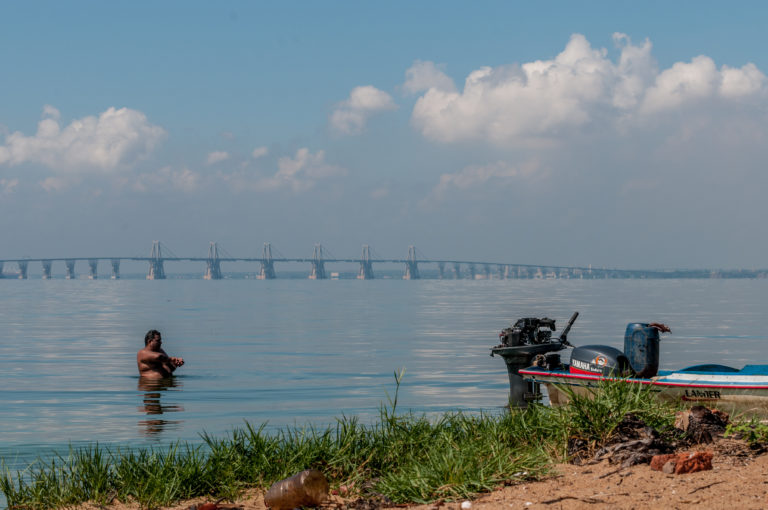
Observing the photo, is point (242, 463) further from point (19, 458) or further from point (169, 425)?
point (169, 425)

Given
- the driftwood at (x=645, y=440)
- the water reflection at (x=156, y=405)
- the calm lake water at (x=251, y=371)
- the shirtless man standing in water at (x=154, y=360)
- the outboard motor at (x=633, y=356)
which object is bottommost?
the calm lake water at (x=251, y=371)

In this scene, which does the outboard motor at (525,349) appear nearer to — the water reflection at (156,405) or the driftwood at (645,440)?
the driftwood at (645,440)

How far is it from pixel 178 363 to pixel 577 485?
44.8ft

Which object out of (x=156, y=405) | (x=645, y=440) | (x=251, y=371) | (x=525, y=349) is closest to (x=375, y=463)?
(x=645, y=440)

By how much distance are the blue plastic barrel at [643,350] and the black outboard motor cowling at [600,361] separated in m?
0.14

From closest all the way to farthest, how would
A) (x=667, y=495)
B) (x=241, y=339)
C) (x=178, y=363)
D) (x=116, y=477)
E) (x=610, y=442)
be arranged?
1. (x=667, y=495)
2. (x=610, y=442)
3. (x=116, y=477)
4. (x=178, y=363)
5. (x=241, y=339)

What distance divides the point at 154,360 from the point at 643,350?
42.6 feet

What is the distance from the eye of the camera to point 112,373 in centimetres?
2738

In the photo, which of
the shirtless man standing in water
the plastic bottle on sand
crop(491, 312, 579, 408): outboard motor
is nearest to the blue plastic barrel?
crop(491, 312, 579, 408): outboard motor

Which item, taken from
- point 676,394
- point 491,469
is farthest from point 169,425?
point 491,469

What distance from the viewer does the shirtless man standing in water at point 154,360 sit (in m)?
21.1

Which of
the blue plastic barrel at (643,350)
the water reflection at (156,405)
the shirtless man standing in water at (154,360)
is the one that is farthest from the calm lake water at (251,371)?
the blue plastic barrel at (643,350)

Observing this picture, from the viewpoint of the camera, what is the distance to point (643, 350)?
13.2 metres

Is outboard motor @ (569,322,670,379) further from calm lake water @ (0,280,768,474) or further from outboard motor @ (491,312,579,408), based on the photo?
calm lake water @ (0,280,768,474)
